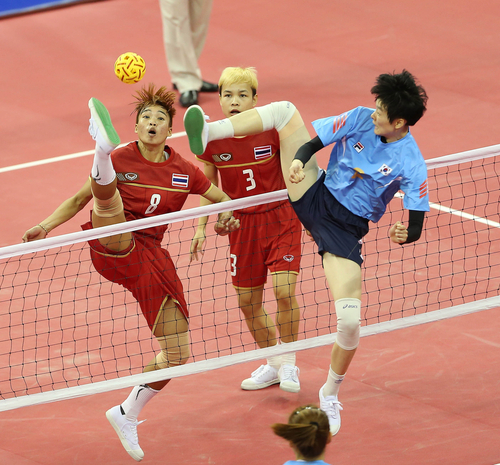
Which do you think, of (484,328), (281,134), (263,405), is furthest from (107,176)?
(484,328)

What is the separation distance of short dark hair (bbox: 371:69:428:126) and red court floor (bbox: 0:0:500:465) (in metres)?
2.29

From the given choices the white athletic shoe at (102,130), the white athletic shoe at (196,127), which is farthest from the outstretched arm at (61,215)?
the white athletic shoe at (196,127)

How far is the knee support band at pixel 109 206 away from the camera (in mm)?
6098

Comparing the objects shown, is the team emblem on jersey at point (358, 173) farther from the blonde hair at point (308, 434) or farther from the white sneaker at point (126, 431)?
the white sneaker at point (126, 431)

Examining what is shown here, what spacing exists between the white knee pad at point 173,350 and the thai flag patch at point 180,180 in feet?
3.40

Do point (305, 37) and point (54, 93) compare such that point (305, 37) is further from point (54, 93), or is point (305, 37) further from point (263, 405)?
point (263, 405)

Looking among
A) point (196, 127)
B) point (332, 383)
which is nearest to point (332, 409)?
point (332, 383)

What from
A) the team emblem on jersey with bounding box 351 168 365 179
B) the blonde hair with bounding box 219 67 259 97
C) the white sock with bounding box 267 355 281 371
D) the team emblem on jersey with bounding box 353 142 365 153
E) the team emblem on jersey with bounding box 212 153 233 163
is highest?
the blonde hair with bounding box 219 67 259 97

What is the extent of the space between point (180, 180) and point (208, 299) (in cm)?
239

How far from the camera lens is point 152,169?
249 inches

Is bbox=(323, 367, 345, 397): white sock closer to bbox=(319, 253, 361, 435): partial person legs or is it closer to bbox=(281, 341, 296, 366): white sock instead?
bbox=(319, 253, 361, 435): partial person legs

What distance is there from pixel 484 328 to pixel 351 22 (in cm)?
927

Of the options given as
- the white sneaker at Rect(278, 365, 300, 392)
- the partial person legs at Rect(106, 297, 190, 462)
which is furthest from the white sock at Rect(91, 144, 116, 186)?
the white sneaker at Rect(278, 365, 300, 392)

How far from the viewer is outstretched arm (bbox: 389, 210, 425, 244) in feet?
18.6
